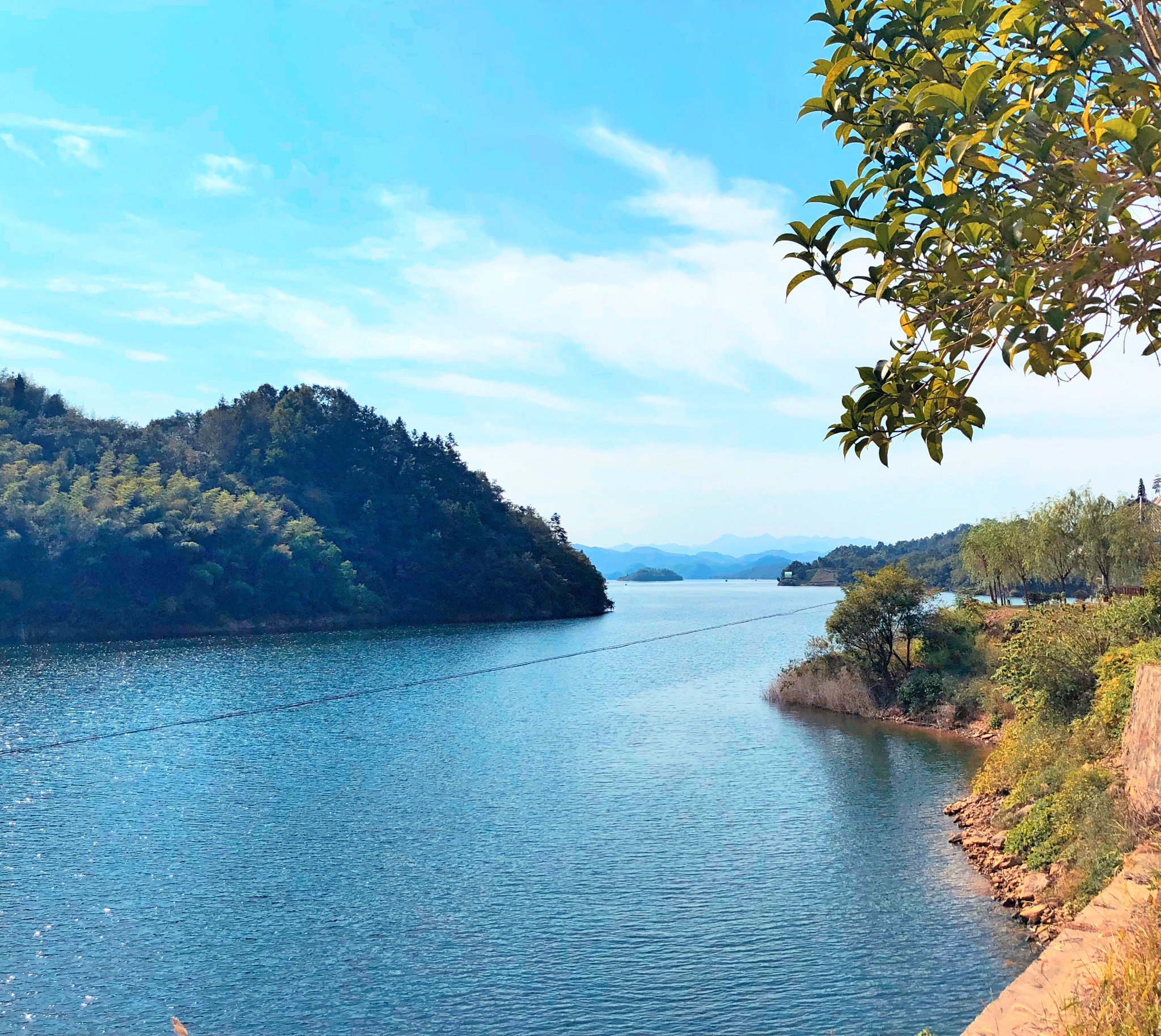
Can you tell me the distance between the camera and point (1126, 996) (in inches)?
253

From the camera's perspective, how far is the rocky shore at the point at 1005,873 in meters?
14.5

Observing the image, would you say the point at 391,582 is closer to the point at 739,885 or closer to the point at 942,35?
the point at 739,885

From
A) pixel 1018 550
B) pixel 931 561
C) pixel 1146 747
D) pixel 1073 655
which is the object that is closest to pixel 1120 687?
pixel 1073 655

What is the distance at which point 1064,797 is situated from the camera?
1647 centimetres

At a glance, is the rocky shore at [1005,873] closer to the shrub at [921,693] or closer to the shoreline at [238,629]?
the shrub at [921,693]

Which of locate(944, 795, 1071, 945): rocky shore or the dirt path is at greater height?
the dirt path

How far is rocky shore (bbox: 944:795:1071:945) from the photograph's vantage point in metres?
14.5

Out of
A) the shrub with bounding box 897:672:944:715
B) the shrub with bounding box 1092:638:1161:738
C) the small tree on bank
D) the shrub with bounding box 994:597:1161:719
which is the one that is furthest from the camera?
the small tree on bank

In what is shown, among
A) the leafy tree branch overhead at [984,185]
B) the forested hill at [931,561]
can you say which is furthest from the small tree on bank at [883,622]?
the forested hill at [931,561]

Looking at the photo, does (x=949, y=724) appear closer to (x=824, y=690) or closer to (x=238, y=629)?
(x=824, y=690)

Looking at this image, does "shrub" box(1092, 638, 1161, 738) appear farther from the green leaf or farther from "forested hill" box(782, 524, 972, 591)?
"forested hill" box(782, 524, 972, 591)

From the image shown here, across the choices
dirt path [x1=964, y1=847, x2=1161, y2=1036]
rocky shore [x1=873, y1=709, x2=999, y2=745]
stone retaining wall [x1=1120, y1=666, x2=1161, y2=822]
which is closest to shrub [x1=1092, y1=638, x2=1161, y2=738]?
stone retaining wall [x1=1120, y1=666, x2=1161, y2=822]

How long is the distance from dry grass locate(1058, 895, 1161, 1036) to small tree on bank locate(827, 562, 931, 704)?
97.2 ft

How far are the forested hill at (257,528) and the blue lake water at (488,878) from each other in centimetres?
3871
